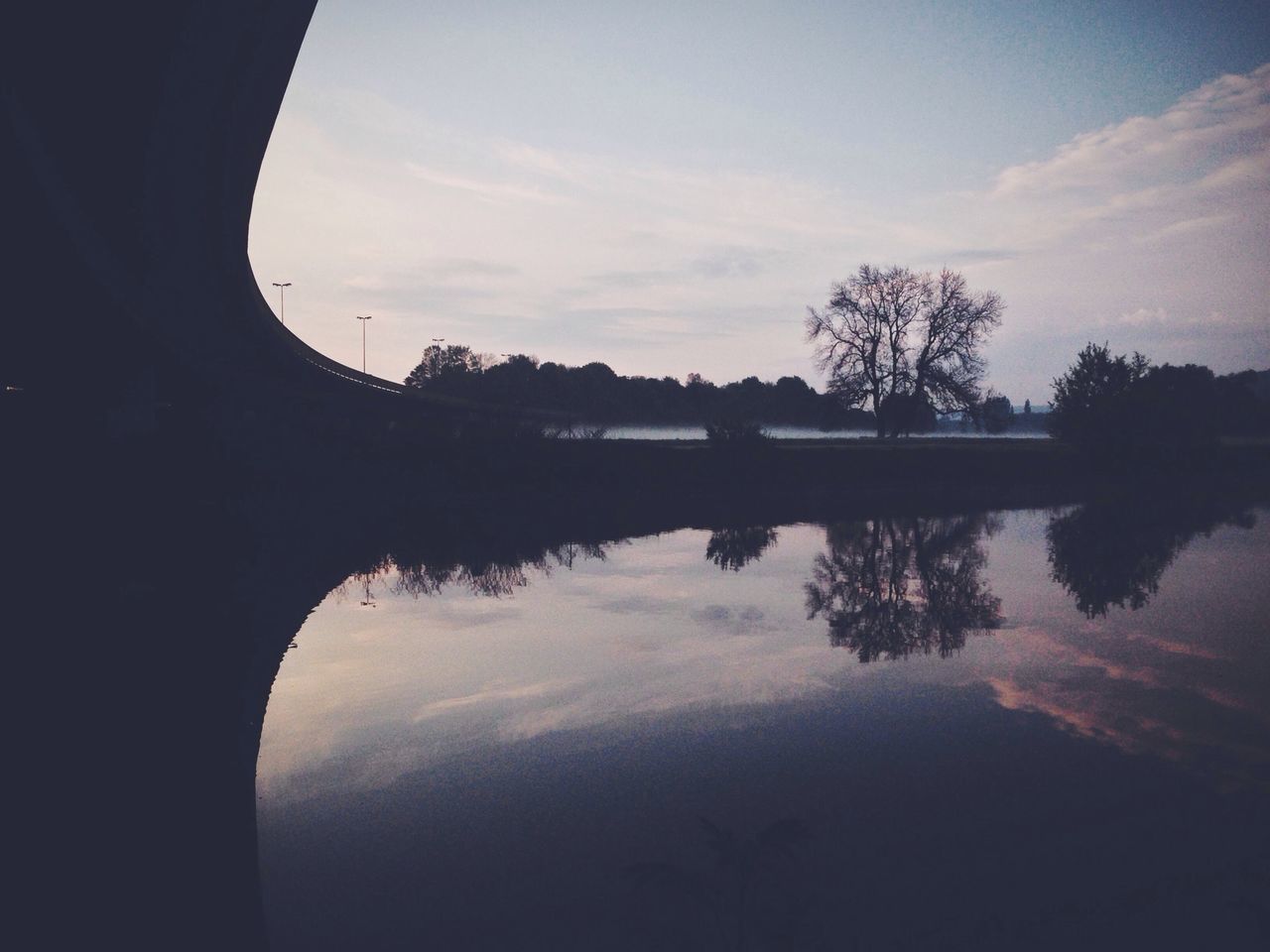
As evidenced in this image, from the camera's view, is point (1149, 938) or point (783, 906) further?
point (783, 906)

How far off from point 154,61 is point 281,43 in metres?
2.36

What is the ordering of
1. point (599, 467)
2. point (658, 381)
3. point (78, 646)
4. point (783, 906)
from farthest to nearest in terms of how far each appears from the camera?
1. point (658, 381)
2. point (599, 467)
3. point (78, 646)
4. point (783, 906)

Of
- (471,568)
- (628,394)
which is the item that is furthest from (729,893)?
(628,394)

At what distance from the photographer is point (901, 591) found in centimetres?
1630

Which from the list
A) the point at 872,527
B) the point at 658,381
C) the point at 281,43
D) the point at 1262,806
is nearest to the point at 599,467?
the point at 872,527

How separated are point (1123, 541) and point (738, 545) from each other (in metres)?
11.8

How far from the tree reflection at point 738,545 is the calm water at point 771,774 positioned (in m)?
4.47

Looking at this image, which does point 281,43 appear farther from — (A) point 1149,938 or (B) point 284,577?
(A) point 1149,938

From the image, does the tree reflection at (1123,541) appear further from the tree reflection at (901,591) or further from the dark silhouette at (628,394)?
the dark silhouette at (628,394)

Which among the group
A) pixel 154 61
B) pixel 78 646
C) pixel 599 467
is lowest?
pixel 78 646

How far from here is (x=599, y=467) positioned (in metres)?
34.8

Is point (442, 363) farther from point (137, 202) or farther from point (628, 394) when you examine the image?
point (137, 202)

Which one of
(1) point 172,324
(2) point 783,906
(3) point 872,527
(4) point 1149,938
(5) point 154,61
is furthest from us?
(3) point 872,527

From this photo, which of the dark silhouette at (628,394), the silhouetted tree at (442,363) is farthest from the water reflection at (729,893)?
the silhouetted tree at (442,363)
